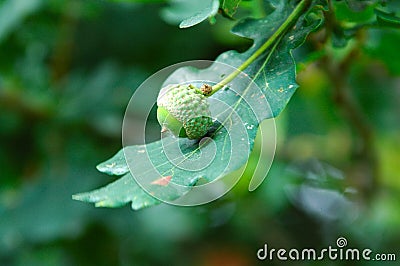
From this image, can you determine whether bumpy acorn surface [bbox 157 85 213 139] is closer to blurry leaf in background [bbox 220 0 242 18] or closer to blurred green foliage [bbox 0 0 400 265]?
blurry leaf in background [bbox 220 0 242 18]

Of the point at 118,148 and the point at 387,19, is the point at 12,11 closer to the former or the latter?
the point at 118,148

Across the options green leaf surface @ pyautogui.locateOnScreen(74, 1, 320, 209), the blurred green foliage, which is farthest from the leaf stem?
the blurred green foliage

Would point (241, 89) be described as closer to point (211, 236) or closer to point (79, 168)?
point (79, 168)

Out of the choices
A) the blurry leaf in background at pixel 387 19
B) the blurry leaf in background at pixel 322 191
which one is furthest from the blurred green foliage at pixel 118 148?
the blurry leaf in background at pixel 387 19

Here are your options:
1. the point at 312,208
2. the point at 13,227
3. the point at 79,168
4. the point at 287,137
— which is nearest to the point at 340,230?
the point at 312,208

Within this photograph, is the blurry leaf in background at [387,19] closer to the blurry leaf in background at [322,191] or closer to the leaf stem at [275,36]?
the leaf stem at [275,36]

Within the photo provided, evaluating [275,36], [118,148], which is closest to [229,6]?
[275,36]
